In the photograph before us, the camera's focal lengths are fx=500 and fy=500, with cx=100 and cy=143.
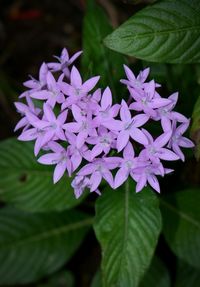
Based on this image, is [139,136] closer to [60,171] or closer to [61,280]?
[60,171]

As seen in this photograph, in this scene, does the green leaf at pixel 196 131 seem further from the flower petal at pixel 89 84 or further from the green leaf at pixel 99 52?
the green leaf at pixel 99 52

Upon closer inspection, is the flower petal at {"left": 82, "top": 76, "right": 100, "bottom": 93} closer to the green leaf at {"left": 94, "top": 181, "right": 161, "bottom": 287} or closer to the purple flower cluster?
the purple flower cluster

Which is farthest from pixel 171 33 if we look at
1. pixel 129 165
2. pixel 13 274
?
pixel 13 274

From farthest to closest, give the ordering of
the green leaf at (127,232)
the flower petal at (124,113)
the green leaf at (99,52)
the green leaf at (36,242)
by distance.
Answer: the green leaf at (36,242)
the green leaf at (99,52)
the green leaf at (127,232)
the flower petal at (124,113)

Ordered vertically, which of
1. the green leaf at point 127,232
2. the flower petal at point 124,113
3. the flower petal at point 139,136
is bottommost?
the green leaf at point 127,232

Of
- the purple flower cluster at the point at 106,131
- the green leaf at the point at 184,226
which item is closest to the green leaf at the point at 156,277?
the green leaf at the point at 184,226

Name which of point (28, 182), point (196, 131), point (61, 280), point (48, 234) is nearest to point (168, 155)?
point (196, 131)
